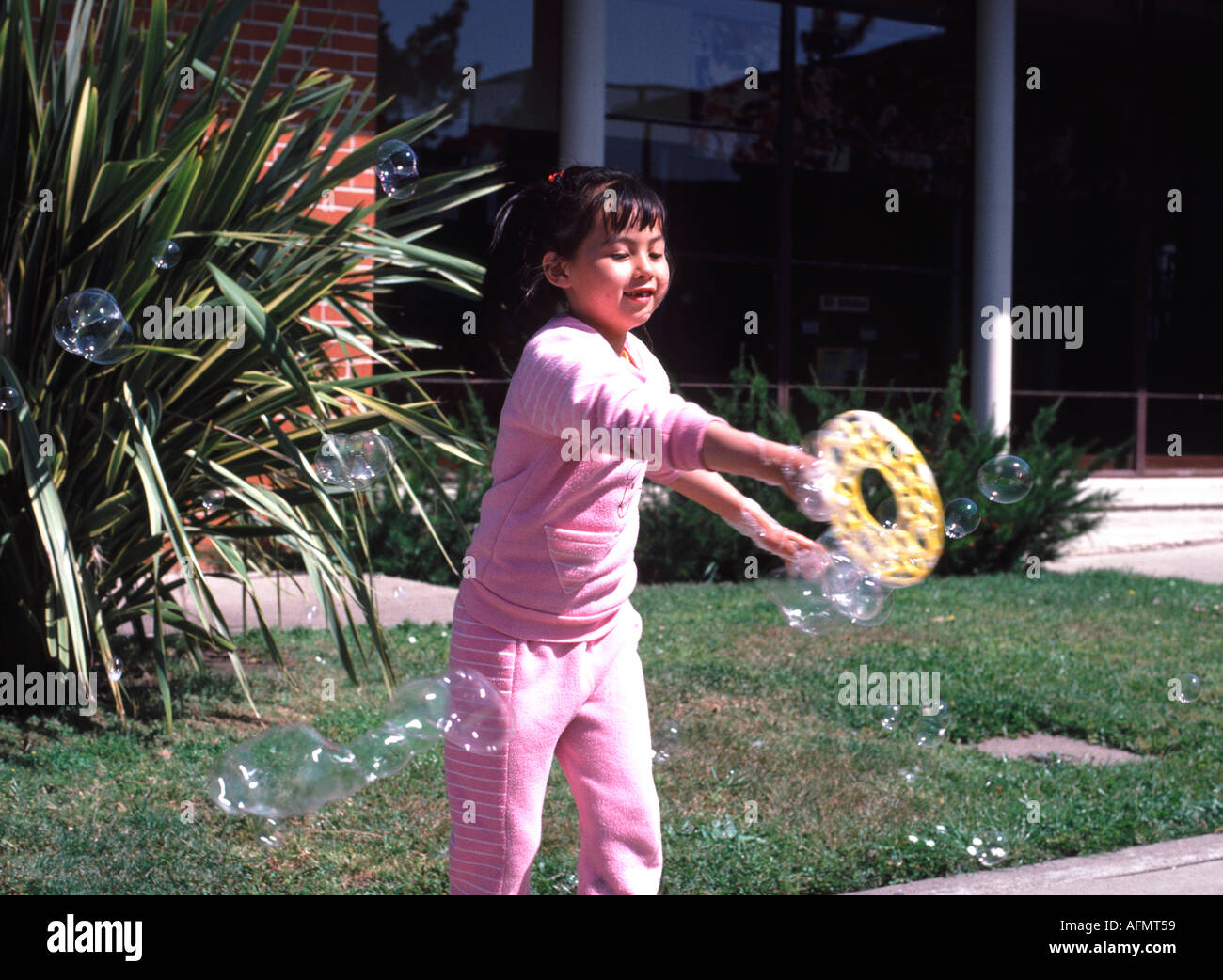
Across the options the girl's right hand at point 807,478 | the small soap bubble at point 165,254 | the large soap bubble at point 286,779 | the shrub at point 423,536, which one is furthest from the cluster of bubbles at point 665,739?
the shrub at point 423,536

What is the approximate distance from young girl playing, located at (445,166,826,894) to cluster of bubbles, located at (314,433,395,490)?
5.34 feet

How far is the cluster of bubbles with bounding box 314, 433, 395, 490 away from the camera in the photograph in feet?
14.3

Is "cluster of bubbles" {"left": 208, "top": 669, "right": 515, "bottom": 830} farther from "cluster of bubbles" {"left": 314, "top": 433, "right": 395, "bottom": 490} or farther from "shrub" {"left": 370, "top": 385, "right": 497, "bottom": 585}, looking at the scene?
"shrub" {"left": 370, "top": 385, "right": 497, "bottom": 585}

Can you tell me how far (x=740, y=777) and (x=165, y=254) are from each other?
7.97 feet

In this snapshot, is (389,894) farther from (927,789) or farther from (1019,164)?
(1019,164)

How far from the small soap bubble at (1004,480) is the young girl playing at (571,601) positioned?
1.59 m

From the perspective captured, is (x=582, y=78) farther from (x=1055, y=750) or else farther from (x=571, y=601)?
(x=571, y=601)

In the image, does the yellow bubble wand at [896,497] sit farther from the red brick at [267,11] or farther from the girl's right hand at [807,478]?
the red brick at [267,11]

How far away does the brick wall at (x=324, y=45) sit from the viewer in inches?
299

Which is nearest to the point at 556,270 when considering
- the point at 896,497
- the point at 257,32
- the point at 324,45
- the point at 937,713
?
the point at 896,497

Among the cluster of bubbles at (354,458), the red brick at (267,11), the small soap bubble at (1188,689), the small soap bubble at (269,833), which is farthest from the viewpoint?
the red brick at (267,11)

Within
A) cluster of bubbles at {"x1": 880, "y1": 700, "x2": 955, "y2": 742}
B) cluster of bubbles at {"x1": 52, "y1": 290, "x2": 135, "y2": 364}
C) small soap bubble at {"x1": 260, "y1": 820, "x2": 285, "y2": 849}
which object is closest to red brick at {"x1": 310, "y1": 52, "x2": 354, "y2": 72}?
cluster of bubbles at {"x1": 52, "y1": 290, "x2": 135, "y2": 364}

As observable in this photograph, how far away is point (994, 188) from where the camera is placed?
459 inches
